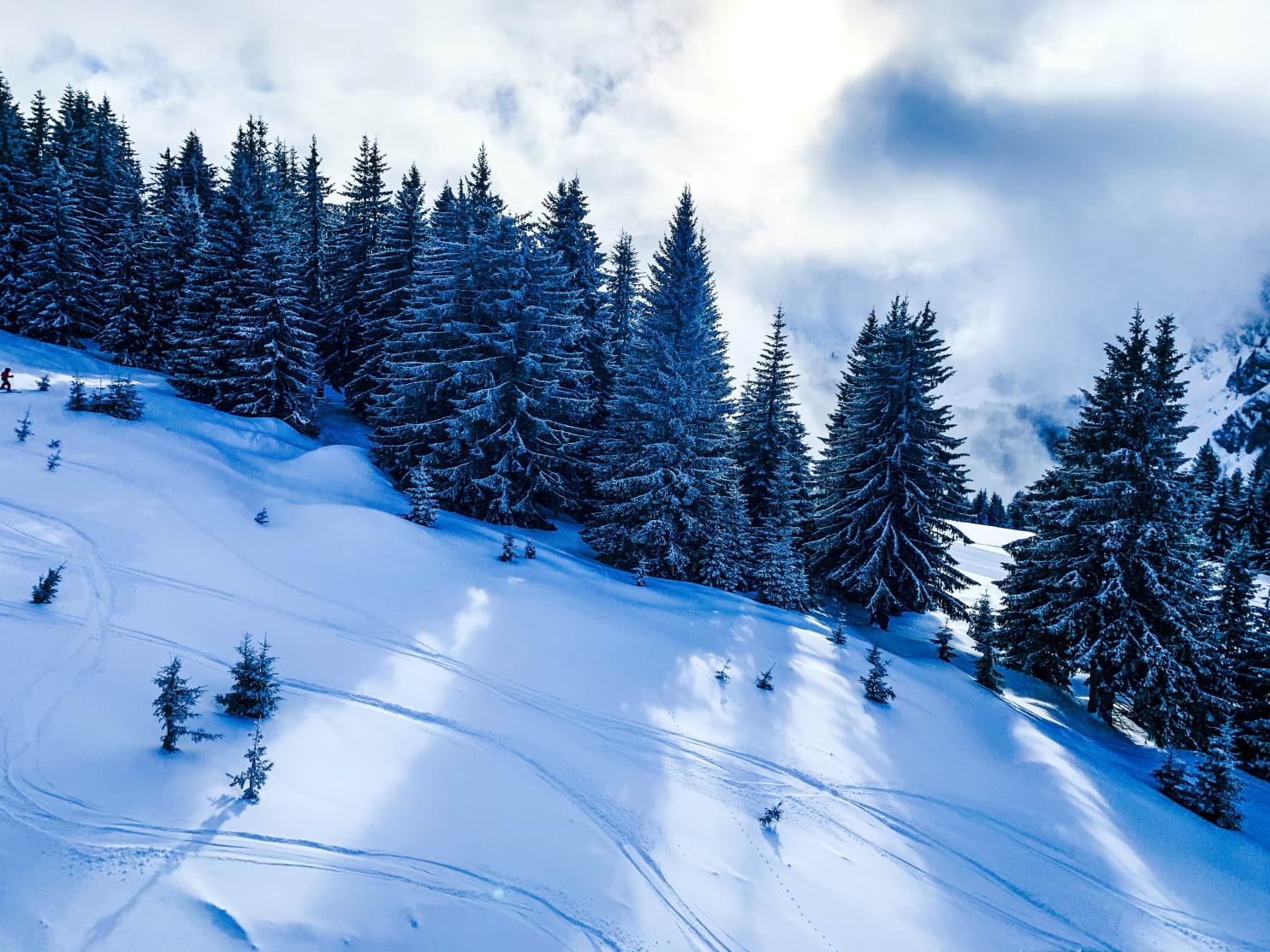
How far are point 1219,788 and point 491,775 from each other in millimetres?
15459

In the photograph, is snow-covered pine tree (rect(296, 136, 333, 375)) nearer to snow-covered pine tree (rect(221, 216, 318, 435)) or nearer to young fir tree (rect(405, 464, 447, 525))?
snow-covered pine tree (rect(221, 216, 318, 435))

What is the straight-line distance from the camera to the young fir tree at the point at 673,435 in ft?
66.7

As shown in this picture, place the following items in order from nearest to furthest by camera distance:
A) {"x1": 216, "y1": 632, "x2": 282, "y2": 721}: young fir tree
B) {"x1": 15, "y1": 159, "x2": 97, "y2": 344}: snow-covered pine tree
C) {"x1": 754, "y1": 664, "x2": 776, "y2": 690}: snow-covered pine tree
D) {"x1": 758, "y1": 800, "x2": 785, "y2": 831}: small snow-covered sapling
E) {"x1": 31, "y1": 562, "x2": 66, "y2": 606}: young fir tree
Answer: {"x1": 216, "y1": 632, "x2": 282, "y2": 721}: young fir tree
{"x1": 758, "y1": 800, "x2": 785, "y2": 831}: small snow-covered sapling
{"x1": 31, "y1": 562, "x2": 66, "y2": 606}: young fir tree
{"x1": 754, "y1": 664, "x2": 776, "y2": 690}: snow-covered pine tree
{"x1": 15, "y1": 159, "x2": 97, "y2": 344}: snow-covered pine tree

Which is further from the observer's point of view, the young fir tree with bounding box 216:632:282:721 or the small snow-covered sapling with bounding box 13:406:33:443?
the small snow-covered sapling with bounding box 13:406:33:443

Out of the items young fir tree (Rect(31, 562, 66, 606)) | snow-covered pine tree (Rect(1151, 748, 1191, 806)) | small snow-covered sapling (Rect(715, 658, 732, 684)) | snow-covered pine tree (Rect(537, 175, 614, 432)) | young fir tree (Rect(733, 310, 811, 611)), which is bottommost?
snow-covered pine tree (Rect(1151, 748, 1191, 806))

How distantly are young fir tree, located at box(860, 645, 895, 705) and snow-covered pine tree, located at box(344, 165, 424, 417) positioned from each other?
2625 centimetres

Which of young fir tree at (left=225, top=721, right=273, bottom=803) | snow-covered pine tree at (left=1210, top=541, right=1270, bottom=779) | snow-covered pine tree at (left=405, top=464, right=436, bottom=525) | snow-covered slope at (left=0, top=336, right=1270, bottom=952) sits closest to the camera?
snow-covered slope at (left=0, top=336, right=1270, bottom=952)

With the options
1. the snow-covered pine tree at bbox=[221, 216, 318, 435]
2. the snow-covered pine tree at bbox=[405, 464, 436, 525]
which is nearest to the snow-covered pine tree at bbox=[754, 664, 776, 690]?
the snow-covered pine tree at bbox=[405, 464, 436, 525]

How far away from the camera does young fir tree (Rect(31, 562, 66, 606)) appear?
1000cm

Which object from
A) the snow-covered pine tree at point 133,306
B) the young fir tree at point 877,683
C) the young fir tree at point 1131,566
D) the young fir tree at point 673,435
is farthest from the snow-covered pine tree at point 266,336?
the young fir tree at point 1131,566

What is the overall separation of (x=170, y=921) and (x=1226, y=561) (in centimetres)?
3110

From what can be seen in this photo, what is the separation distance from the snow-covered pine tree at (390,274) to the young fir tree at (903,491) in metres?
23.4

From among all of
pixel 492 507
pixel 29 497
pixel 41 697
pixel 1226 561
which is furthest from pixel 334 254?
pixel 1226 561

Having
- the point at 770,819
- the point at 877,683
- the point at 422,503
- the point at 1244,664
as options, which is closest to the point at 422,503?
the point at 422,503
